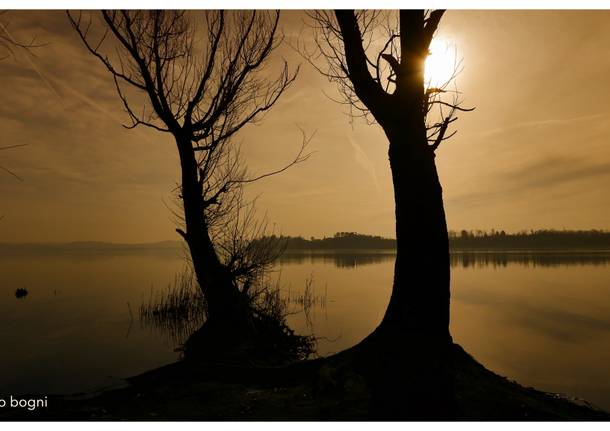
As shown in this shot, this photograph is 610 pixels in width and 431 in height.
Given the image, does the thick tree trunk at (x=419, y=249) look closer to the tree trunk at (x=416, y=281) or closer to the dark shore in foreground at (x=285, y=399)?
the tree trunk at (x=416, y=281)

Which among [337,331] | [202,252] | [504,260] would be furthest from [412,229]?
[504,260]

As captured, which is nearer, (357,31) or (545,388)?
(357,31)

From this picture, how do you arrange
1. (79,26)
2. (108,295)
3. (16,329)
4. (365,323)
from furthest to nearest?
(108,295) → (365,323) → (16,329) → (79,26)

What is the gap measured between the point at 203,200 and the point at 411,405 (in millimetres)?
5600

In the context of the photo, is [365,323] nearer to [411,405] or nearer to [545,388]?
[545,388]

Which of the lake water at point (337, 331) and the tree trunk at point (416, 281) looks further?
the lake water at point (337, 331)

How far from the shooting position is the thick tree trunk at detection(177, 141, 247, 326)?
26.7 ft

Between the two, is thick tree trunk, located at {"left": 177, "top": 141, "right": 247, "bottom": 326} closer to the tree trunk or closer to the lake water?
the lake water

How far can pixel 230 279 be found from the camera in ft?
27.5

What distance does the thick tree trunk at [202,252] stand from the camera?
8141 mm

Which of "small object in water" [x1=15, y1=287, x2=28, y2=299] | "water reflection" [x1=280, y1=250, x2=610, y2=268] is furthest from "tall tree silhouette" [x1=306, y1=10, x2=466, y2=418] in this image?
"water reflection" [x1=280, y1=250, x2=610, y2=268]

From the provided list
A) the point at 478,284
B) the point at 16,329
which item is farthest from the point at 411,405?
the point at 478,284

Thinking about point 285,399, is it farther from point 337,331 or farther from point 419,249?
point 337,331

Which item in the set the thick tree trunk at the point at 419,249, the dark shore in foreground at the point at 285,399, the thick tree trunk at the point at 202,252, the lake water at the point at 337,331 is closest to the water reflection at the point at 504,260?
the lake water at the point at 337,331
